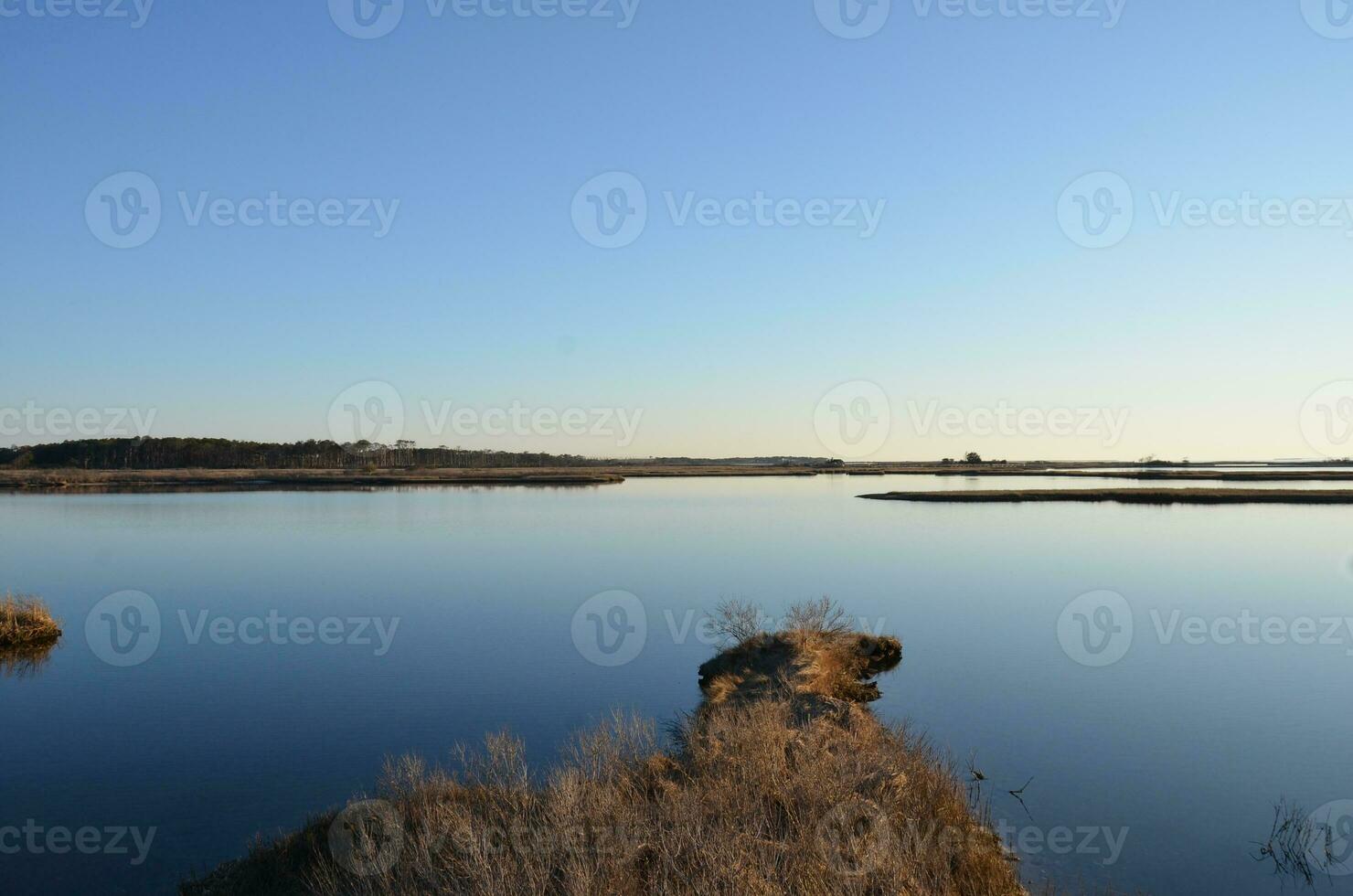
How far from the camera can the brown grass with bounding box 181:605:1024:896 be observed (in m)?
6.21

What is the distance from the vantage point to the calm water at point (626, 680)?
9.44 m

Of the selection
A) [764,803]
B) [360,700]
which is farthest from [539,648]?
[764,803]

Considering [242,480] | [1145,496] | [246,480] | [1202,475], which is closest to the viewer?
[1145,496]

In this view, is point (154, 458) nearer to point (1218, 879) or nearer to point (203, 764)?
point (203, 764)

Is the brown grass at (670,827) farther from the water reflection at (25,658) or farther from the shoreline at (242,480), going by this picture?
the shoreline at (242,480)

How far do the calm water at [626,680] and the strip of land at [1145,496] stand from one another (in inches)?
936

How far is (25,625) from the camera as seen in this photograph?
18.0 metres

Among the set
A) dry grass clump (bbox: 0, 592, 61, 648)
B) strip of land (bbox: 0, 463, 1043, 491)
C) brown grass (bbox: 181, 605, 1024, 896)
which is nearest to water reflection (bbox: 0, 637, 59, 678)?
dry grass clump (bbox: 0, 592, 61, 648)

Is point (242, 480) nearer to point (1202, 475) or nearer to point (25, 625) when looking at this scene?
point (25, 625)

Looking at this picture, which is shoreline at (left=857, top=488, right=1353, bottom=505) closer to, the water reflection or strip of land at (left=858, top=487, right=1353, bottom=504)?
strip of land at (left=858, top=487, right=1353, bottom=504)

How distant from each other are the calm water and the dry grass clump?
0.57 metres

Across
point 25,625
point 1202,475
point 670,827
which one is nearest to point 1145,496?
point 1202,475

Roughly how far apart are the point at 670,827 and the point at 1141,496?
207ft

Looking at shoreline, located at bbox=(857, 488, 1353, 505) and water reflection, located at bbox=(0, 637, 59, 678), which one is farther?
shoreline, located at bbox=(857, 488, 1353, 505)
